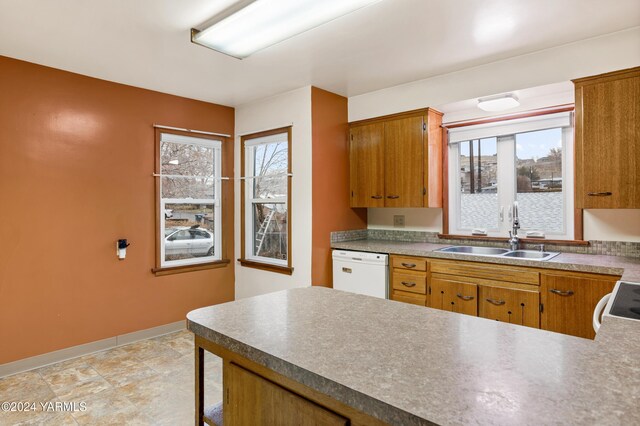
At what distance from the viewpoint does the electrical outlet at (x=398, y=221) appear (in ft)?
13.6

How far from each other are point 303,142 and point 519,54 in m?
2.03

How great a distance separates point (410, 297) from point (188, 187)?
2.64m

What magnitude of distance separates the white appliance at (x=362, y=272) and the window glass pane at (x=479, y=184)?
3.31 ft

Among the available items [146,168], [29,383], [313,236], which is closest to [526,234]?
[313,236]

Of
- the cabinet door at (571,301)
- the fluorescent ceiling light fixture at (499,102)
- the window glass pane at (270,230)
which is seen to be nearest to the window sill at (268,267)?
the window glass pane at (270,230)

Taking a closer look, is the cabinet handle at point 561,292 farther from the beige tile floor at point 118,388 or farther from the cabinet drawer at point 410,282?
the beige tile floor at point 118,388

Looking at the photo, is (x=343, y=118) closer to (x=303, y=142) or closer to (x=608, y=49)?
(x=303, y=142)

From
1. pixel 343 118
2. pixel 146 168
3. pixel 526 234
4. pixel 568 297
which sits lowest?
pixel 568 297

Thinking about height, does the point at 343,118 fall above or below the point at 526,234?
above

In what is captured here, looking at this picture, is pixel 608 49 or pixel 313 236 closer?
pixel 608 49

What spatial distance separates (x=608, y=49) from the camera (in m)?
2.66

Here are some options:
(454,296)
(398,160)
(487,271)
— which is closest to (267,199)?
(398,160)

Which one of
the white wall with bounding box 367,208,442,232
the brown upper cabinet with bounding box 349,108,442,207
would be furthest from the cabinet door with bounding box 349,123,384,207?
the white wall with bounding box 367,208,442,232

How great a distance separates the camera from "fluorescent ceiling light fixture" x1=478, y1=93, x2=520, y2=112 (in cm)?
312
